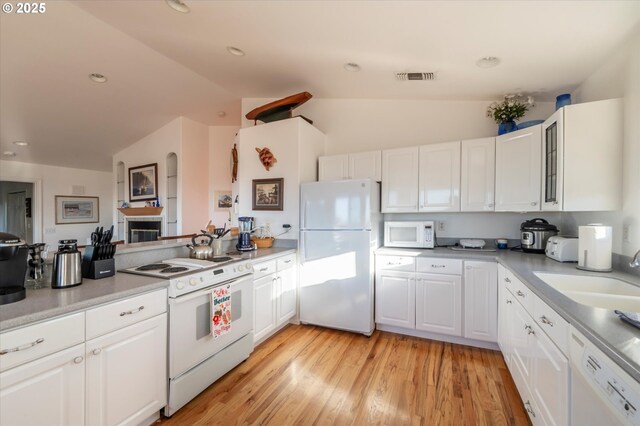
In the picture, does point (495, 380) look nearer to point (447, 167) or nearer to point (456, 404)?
point (456, 404)

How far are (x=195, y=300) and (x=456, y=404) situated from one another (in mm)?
1940

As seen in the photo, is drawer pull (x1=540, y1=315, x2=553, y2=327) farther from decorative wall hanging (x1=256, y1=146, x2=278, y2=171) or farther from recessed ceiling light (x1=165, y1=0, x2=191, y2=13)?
recessed ceiling light (x1=165, y1=0, x2=191, y2=13)

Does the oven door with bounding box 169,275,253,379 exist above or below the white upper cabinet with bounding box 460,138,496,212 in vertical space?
below

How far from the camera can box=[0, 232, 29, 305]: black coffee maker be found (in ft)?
4.08

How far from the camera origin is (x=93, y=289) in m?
1.48

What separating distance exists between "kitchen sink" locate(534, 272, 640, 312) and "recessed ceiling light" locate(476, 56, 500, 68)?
172 centimetres

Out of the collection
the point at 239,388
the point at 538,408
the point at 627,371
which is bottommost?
the point at 239,388

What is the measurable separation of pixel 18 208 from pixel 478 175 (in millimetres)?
8906

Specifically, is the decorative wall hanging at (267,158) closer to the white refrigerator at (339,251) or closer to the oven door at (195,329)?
the white refrigerator at (339,251)

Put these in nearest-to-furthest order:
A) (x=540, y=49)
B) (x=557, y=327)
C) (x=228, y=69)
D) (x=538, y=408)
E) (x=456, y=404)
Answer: (x=557, y=327) → (x=538, y=408) → (x=456, y=404) → (x=540, y=49) → (x=228, y=69)

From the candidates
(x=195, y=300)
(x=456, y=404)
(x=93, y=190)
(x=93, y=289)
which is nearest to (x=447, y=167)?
(x=456, y=404)

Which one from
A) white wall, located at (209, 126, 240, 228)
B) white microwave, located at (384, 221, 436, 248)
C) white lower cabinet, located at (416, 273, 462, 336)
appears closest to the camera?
white lower cabinet, located at (416, 273, 462, 336)

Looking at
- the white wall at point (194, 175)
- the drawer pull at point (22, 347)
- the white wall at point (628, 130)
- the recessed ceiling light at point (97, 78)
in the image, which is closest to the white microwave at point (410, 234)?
the white wall at point (628, 130)

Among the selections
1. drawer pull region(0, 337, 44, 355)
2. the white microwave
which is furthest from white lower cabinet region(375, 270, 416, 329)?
drawer pull region(0, 337, 44, 355)
